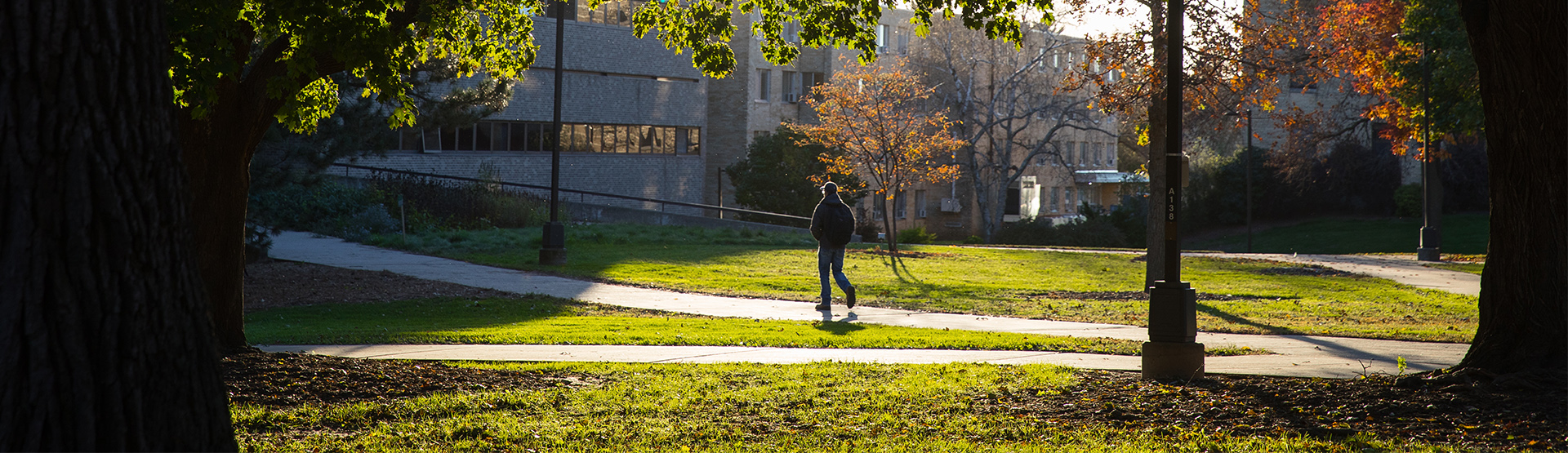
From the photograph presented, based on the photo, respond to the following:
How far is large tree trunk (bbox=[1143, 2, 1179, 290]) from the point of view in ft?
60.0

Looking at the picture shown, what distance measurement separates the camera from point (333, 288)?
1702 cm

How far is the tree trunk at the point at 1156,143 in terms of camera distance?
18.3m

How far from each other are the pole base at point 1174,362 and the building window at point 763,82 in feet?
138

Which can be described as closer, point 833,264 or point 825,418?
point 825,418

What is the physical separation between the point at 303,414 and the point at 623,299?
9.59 m

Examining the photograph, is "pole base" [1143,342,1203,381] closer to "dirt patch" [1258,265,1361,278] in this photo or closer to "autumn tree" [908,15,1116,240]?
"dirt patch" [1258,265,1361,278]

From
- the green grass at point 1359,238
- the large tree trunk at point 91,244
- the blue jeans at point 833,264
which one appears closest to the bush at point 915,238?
the green grass at point 1359,238

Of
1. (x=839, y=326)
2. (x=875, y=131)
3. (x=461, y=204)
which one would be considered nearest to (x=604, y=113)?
(x=461, y=204)

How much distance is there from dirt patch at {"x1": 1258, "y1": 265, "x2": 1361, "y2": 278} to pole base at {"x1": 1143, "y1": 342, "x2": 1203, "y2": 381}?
16.0 m

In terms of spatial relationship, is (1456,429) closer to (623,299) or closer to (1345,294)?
(623,299)

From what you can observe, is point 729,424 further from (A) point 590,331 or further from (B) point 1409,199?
(B) point 1409,199

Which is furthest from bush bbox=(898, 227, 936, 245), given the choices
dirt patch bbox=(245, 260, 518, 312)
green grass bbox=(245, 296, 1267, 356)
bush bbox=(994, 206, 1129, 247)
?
green grass bbox=(245, 296, 1267, 356)

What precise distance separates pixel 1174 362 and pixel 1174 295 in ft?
1.58

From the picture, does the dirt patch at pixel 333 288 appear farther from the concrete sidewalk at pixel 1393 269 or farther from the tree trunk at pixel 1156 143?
the concrete sidewalk at pixel 1393 269
